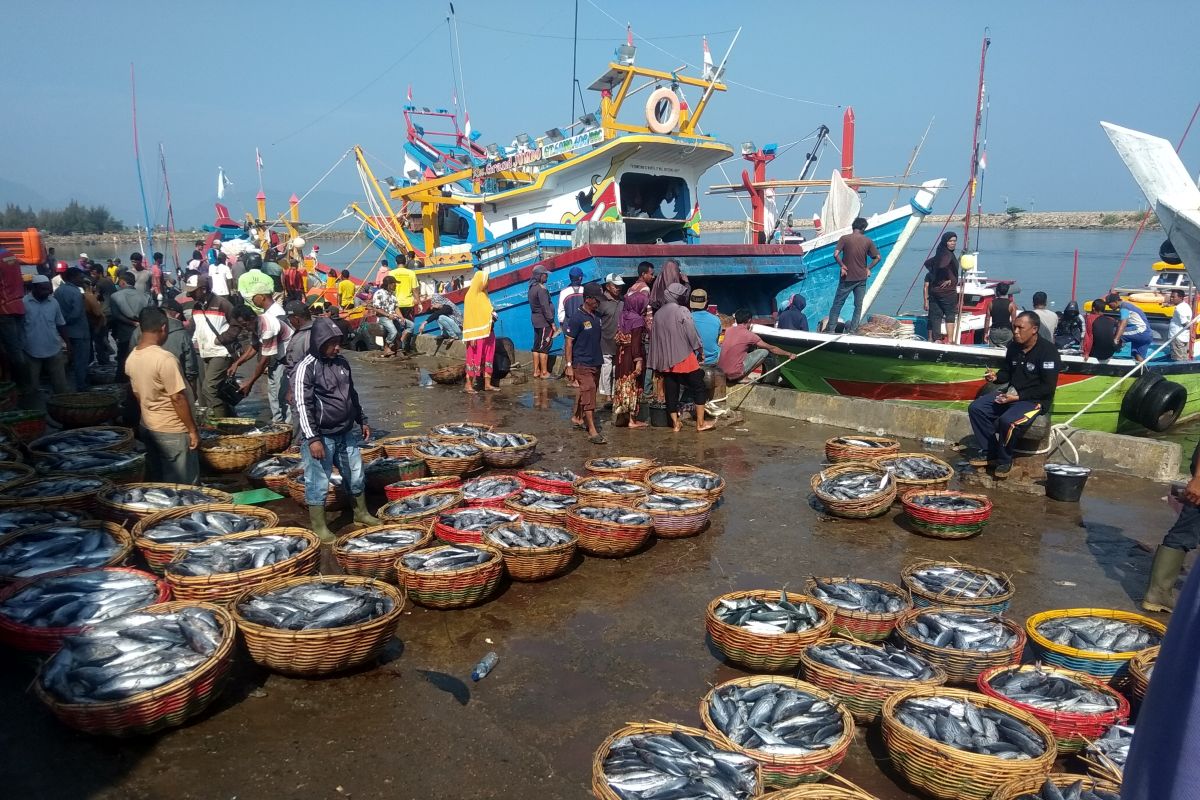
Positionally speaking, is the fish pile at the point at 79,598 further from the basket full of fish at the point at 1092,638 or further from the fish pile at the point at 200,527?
the basket full of fish at the point at 1092,638

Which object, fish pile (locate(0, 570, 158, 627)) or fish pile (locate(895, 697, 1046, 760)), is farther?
fish pile (locate(0, 570, 158, 627))

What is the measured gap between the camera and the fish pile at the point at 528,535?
5215 millimetres

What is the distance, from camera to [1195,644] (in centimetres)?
100

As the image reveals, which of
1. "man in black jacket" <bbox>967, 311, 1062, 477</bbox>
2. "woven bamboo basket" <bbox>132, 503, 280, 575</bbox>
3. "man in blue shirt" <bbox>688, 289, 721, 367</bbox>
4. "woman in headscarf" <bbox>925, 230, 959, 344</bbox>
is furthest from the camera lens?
"woman in headscarf" <bbox>925, 230, 959, 344</bbox>

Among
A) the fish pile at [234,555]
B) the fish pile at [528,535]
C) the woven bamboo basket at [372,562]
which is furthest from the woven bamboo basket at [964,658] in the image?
the fish pile at [234,555]

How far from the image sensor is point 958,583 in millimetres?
4773

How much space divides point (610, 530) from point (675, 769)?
2.60 m

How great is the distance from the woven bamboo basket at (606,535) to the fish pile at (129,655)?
2.51 meters

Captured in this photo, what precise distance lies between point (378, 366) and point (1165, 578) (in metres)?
13.3

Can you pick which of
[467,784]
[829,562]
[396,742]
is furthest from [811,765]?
[829,562]

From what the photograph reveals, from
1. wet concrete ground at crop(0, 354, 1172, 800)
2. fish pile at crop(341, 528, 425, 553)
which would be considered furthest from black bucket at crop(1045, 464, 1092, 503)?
fish pile at crop(341, 528, 425, 553)

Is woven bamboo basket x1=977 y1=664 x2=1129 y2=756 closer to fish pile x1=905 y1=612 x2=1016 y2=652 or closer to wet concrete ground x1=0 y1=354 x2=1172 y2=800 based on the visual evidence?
fish pile x1=905 y1=612 x2=1016 y2=652

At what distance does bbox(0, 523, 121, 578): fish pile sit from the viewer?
4.47 m

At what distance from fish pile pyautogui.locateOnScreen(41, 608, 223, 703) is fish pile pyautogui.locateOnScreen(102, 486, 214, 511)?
1.84 m
